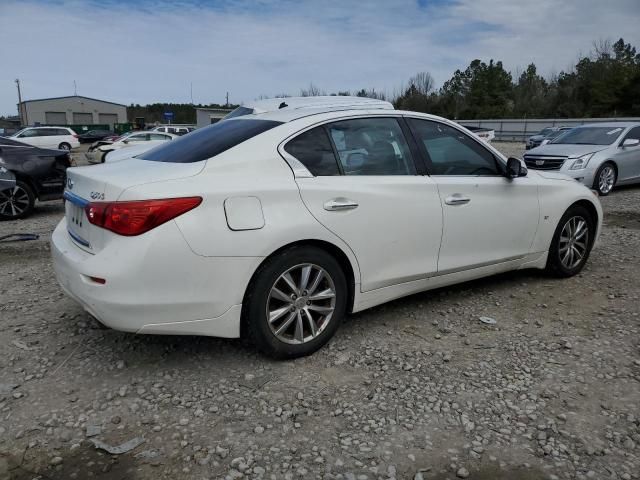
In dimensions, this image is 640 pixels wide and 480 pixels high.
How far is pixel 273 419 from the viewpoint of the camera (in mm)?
2713

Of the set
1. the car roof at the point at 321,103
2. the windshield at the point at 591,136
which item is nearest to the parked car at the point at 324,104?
the car roof at the point at 321,103

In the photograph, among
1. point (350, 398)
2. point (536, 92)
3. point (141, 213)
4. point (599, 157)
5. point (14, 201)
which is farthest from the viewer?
point (536, 92)

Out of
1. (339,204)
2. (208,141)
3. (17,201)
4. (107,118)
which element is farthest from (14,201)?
(107,118)

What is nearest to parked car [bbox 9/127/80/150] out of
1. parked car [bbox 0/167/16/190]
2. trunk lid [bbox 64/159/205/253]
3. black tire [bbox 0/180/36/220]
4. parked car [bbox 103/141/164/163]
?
parked car [bbox 103/141/164/163]

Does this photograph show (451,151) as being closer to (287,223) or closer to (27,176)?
(287,223)

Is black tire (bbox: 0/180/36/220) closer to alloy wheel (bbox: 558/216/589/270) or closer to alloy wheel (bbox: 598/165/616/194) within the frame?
alloy wheel (bbox: 558/216/589/270)

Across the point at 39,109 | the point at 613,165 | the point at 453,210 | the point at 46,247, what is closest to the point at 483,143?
the point at 453,210

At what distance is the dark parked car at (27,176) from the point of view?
322 inches

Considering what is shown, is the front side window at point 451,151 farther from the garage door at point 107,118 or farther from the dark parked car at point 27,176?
the garage door at point 107,118

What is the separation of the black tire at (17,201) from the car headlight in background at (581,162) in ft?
33.2

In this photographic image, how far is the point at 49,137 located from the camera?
29.3 meters

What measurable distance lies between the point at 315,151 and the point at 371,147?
1.56 ft

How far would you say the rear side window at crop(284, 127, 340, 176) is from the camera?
3.28 metres

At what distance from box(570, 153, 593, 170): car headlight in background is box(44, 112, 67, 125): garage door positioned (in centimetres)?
7331
